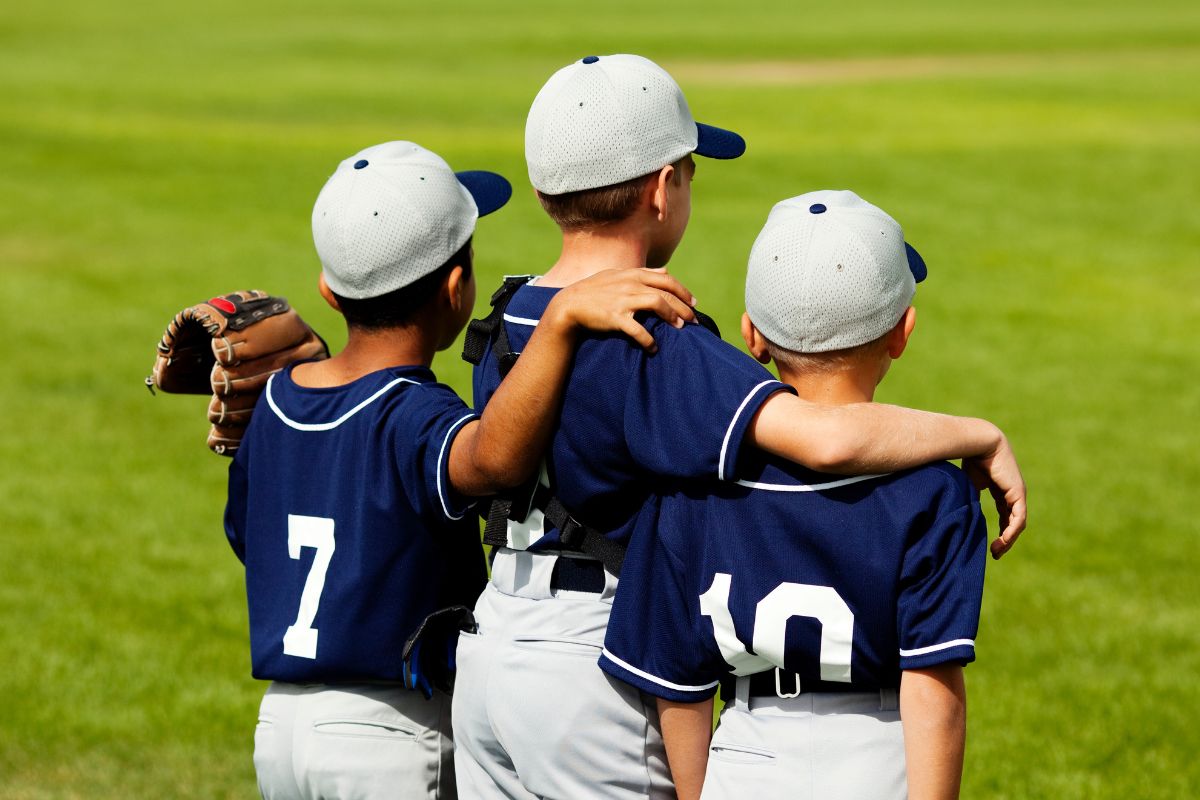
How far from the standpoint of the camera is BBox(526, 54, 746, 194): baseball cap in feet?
8.80

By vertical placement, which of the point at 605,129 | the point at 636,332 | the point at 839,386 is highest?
the point at 605,129

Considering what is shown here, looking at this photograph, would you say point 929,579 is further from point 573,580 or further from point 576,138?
point 576,138

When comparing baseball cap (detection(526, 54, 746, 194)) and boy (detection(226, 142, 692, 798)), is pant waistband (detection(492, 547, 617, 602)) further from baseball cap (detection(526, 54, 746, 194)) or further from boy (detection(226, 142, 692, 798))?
baseball cap (detection(526, 54, 746, 194))

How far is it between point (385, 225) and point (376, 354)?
275 millimetres

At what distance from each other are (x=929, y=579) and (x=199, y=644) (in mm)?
4431

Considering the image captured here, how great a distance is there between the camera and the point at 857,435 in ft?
7.62

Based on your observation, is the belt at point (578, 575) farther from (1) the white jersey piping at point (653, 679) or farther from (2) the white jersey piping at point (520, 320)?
(2) the white jersey piping at point (520, 320)

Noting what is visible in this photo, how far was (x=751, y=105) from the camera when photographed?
81.7 feet

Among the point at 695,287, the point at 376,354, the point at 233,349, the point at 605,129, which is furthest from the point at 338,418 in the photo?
the point at 695,287

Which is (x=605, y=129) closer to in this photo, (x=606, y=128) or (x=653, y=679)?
(x=606, y=128)

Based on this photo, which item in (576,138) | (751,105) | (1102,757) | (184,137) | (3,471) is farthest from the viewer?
(751,105)

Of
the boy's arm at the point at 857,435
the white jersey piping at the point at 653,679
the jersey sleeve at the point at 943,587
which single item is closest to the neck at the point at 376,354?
the white jersey piping at the point at 653,679

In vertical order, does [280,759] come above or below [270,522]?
below

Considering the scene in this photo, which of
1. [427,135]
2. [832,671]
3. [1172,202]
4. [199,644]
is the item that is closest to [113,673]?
[199,644]
